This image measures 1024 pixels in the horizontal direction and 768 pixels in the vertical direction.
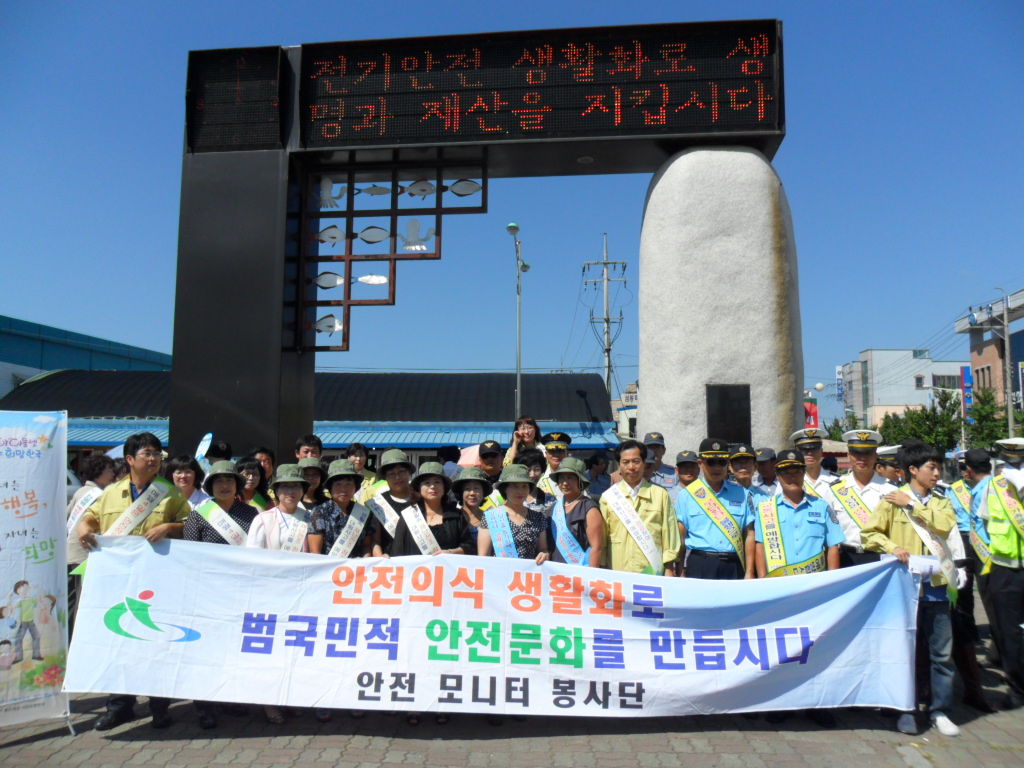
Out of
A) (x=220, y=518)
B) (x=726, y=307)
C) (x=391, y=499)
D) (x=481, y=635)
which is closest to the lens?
(x=481, y=635)

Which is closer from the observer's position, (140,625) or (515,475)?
(140,625)

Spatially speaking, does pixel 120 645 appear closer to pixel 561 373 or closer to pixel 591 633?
pixel 591 633

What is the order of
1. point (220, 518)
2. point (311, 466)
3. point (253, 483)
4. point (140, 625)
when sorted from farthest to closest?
point (253, 483)
point (311, 466)
point (220, 518)
point (140, 625)

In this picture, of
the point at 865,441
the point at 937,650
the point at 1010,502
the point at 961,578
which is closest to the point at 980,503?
the point at 1010,502

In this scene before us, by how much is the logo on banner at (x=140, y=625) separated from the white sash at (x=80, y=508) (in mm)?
846

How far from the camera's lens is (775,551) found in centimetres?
492

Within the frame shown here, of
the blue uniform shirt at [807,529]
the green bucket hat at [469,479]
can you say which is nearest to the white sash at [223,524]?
the green bucket hat at [469,479]

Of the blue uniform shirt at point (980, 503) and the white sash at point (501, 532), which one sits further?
the blue uniform shirt at point (980, 503)

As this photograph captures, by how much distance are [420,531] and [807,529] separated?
245 centimetres

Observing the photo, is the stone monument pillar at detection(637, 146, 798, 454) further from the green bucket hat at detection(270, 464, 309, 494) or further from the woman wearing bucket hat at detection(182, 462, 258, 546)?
the woman wearing bucket hat at detection(182, 462, 258, 546)

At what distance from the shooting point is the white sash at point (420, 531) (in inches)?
189

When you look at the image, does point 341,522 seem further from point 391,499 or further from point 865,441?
point 865,441

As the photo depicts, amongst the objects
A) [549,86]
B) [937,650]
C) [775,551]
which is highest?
[549,86]

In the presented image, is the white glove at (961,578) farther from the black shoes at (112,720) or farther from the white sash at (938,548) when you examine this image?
the black shoes at (112,720)
